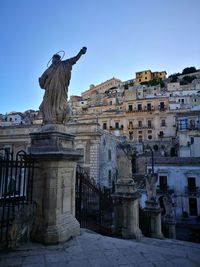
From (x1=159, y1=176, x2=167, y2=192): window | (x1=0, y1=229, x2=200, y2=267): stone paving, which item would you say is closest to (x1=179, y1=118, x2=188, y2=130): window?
(x1=159, y1=176, x2=167, y2=192): window

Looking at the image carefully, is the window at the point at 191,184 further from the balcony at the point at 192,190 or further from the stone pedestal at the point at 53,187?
the stone pedestal at the point at 53,187

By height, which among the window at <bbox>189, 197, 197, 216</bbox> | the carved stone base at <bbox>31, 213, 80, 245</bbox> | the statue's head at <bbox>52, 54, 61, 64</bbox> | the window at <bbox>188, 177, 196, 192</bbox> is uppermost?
the statue's head at <bbox>52, 54, 61, 64</bbox>

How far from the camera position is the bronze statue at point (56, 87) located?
16.5 ft

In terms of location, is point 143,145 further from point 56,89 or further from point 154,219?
point 56,89

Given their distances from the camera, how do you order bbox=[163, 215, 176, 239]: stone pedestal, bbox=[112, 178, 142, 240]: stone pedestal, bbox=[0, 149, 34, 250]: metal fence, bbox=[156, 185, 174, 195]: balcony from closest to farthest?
1. bbox=[0, 149, 34, 250]: metal fence
2. bbox=[112, 178, 142, 240]: stone pedestal
3. bbox=[163, 215, 176, 239]: stone pedestal
4. bbox=[156, 185, 174, 195]: balcony

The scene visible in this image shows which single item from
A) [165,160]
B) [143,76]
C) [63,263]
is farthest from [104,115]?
[143,76]

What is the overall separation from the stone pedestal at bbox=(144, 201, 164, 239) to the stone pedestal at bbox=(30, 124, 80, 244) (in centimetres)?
507

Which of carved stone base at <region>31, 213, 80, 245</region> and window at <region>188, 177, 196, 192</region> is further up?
carved stone base at <region>31, 213, 80, 245</region>

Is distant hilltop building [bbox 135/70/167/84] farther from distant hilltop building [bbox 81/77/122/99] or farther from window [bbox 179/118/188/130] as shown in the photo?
window [bbox 179/118/188/130]

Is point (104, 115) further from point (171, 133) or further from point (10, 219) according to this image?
point (10, 219)

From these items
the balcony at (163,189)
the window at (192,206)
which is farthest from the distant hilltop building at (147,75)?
the window at (192,206)

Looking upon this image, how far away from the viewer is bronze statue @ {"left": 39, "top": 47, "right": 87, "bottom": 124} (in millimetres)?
5027

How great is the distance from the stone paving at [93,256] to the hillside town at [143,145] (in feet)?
6.86

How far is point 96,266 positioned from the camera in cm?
335
